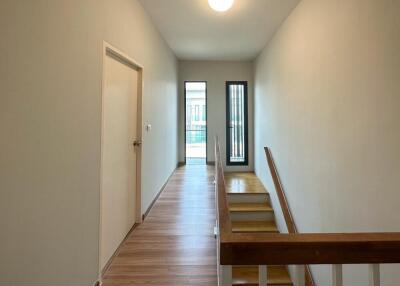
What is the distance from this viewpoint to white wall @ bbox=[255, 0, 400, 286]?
60.8 inches

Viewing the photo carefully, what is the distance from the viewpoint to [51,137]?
4.71 feet

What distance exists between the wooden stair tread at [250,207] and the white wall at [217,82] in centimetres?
228

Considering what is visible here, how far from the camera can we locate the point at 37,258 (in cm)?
134

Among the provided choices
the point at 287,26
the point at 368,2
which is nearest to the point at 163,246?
the point at 368,2

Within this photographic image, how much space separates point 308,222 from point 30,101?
2729 mm

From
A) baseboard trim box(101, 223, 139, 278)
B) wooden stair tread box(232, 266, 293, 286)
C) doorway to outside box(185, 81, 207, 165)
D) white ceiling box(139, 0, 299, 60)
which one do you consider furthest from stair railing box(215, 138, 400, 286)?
doorway to outside box(185, 81, 207, 165)

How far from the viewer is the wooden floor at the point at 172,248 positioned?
87.1 inches

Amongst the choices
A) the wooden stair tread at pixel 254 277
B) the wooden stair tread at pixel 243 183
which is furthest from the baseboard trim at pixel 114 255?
the wooden stair tread at pixel 243 183

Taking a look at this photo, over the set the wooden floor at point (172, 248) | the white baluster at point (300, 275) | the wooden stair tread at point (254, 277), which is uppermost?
the white baluster at point (300, 275)

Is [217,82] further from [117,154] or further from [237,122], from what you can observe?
[117,154]

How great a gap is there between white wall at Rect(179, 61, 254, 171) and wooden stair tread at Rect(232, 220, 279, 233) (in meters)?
2.59

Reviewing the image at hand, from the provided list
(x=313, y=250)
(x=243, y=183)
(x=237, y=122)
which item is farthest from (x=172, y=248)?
(x=237, y=122)

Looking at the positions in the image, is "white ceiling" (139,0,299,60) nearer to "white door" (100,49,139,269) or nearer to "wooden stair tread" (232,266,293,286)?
"white door" (100,49,139,269)

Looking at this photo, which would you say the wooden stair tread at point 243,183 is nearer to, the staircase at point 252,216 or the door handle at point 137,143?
the staircase at point 252,216
